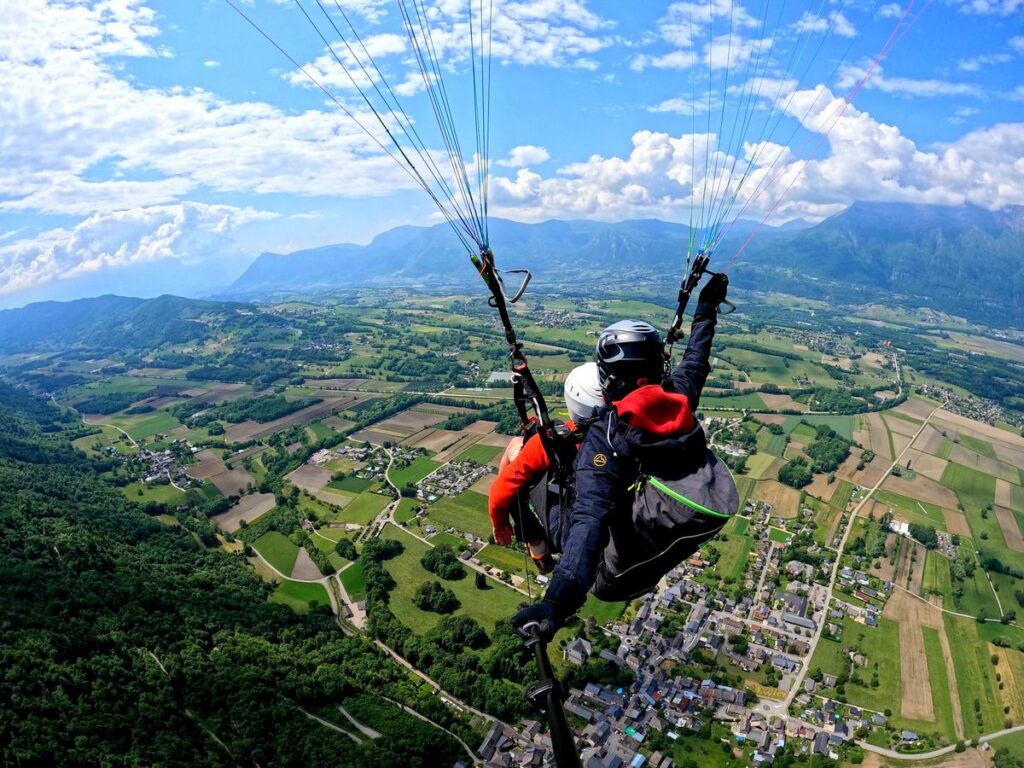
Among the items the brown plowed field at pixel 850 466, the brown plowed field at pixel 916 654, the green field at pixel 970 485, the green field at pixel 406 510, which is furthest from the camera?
the brown plowed field at pixel 850 466

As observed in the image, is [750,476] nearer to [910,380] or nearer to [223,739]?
[223,739]

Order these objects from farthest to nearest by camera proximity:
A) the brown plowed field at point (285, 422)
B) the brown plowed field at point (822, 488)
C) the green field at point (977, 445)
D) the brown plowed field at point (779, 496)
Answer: the brown plowed field at point (285, 422)
the green field at point (977, 445)
the brown plowed field at point (822, 488)
the brown plowed field at point (779, 496)

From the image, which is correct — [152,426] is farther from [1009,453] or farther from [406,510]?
Answer: [1009,453]

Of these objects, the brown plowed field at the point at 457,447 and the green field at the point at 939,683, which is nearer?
the green field at the point at 939,683

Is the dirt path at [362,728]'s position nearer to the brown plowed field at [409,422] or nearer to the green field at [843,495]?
the green field at [843,495]

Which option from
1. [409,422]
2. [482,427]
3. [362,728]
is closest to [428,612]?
[362,728]

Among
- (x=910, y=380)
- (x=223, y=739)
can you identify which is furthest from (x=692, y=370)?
(x=910, y=380)

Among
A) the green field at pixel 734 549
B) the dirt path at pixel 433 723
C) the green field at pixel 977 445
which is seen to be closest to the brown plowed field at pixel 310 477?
the dirt path at pixel 433 723

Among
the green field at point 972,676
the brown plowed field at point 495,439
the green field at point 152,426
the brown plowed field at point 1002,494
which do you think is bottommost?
the green field at point 972,676
